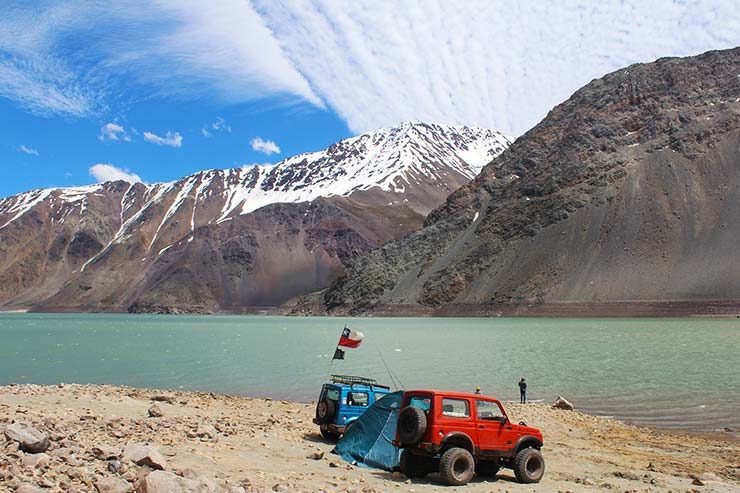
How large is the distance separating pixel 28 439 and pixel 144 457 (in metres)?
1.89

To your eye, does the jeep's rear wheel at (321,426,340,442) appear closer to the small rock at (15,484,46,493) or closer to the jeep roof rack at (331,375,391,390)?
the jeep roof rack at (331,375,391,390)

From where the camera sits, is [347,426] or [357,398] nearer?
[347,426]

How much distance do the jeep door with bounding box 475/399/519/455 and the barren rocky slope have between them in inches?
4441

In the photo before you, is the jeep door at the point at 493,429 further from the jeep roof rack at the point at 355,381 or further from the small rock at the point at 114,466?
the small rock at the point at 114,466

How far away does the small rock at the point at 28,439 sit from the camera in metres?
11.1

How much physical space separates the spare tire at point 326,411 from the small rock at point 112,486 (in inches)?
386

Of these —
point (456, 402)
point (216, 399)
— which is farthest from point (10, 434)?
point (216, 399)

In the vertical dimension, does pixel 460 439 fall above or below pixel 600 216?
below

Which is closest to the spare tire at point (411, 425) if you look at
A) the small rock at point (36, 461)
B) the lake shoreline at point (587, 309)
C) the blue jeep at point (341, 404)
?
the blue jeep at point (341, 404)

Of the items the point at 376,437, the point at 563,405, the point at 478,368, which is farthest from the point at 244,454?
the point at 478,368

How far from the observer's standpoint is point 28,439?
1120 cm

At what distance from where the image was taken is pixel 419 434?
46.0ft

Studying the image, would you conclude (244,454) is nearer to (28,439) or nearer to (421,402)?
(421,402)

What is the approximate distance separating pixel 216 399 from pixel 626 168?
465 ft
